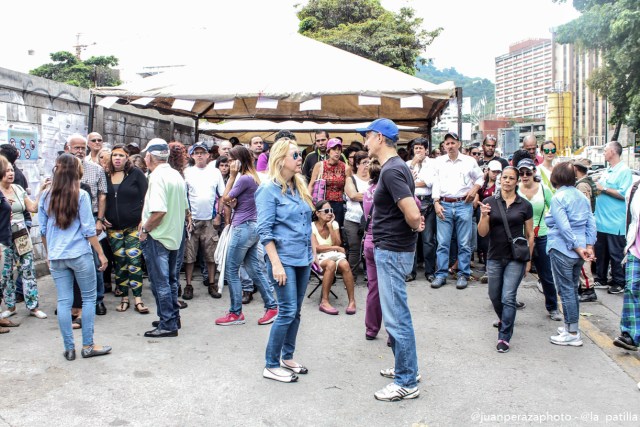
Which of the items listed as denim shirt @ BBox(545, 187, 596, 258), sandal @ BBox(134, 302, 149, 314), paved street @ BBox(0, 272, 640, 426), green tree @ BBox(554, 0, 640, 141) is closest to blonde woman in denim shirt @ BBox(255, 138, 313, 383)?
paved street @ BBox(0, 272, 640, 426)

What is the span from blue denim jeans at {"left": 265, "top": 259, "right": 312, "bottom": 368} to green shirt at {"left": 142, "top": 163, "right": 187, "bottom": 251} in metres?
1.43

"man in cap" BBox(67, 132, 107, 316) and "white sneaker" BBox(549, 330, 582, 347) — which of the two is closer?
"white sneaker" BBox(549, 330, 582, 347)

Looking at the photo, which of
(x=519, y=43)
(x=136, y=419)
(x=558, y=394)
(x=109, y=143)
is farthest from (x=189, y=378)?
(x=519, y=43)

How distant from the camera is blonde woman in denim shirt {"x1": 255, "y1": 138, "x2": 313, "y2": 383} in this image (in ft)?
14.6

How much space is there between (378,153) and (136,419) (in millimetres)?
2553

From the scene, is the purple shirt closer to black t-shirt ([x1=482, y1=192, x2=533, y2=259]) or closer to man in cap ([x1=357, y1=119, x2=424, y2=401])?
man in cap ([x1=357, y1=119, x2=424, y2=401])

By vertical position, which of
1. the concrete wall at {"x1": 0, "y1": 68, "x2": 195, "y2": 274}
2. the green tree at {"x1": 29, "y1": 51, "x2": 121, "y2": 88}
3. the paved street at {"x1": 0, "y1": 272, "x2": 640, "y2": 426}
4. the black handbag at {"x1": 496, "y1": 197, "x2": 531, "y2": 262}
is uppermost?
the green tree at {"x1": 29, "y1": 51, "x2": 121, "y2": 88}

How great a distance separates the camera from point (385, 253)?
432 cm

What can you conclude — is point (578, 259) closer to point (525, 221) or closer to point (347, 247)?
point (525, 221)

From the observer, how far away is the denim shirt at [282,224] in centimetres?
445

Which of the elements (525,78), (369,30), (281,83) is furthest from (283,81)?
(525,78)

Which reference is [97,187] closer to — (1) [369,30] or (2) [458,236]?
(2) [458,236]

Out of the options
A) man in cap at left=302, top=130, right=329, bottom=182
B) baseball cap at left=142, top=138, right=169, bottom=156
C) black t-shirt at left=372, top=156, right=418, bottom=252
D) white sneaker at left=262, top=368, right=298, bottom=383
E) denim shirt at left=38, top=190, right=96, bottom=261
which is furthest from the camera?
man in cap at left=302, top=130, right=329, bottom=182

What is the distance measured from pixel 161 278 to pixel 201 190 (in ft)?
7.45
